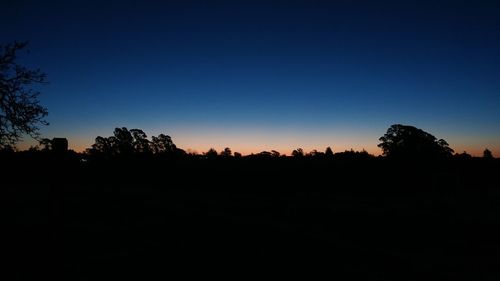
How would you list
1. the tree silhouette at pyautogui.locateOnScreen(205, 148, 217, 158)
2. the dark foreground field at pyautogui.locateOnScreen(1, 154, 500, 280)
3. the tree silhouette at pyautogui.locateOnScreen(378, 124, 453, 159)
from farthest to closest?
1. the tree silhouette at pyautogui.locateOnScreen(378, 124, 453, 159)
2. the tree silhouette at pyautogui.locateOnScreen(205, 148, 217, 158)
3. the dark foreground field at pyautogui.locateOnScreen(1, 154, 500, 280)

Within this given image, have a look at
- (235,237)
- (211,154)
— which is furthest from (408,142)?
(235,237)

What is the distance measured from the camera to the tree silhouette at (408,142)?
77688 millimetres

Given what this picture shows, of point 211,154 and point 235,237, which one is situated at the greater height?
point 211,154

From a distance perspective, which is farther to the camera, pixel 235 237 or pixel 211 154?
pixel 211 154

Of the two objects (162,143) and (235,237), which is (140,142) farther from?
(235,237)

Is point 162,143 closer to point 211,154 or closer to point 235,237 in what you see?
point 211,154

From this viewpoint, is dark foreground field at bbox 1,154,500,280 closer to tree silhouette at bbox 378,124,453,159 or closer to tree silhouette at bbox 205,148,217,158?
tree silhouette at bbox 205,148,217,158

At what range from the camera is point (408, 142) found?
79.4 m

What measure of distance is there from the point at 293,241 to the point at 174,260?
5451 millimetres

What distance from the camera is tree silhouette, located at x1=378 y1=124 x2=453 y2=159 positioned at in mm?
77688

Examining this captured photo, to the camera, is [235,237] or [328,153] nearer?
[235,237]

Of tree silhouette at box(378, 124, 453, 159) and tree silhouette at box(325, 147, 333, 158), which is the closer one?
tree silhouette at box(325, 147, 333, 158)

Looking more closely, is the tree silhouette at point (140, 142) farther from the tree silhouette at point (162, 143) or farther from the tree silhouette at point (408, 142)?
the tree silhouette at point (408, 142)

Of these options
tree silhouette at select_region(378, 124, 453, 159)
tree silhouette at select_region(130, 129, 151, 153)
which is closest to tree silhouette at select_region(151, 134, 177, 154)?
tree silhouette at select_region(130, 129, 151, 153)
